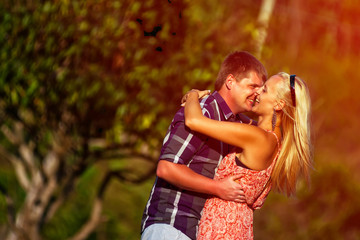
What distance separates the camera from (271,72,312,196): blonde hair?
538 cm

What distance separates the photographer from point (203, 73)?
36.7ft

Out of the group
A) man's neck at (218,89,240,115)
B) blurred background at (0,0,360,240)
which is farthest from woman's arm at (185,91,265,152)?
blurred background at (0,0,360,240)

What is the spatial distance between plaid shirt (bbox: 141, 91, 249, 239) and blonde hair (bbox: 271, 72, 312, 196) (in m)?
0.52

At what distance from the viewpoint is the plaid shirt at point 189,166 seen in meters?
4.98

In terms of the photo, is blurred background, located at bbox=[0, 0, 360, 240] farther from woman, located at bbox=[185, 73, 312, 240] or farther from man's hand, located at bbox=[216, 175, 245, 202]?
man's hand, located at bbox=[216, 175, 245, 202]

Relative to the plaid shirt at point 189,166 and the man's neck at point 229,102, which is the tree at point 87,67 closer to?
the man's neck at point 229,102

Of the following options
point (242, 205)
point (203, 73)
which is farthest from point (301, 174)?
point (203, 73)

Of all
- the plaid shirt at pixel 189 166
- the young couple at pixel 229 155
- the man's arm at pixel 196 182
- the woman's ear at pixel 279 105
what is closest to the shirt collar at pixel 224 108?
the young couple at pixel 229 155

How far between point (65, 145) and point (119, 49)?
281 cm

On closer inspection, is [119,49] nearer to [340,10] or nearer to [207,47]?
[207,47]

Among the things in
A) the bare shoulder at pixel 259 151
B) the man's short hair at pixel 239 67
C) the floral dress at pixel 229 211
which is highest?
the man's short hair at pixel 239 67

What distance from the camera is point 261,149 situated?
5145 millimetres

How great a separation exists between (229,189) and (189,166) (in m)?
0.35

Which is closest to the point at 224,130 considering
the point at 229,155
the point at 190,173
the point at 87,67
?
the point at 229,155
